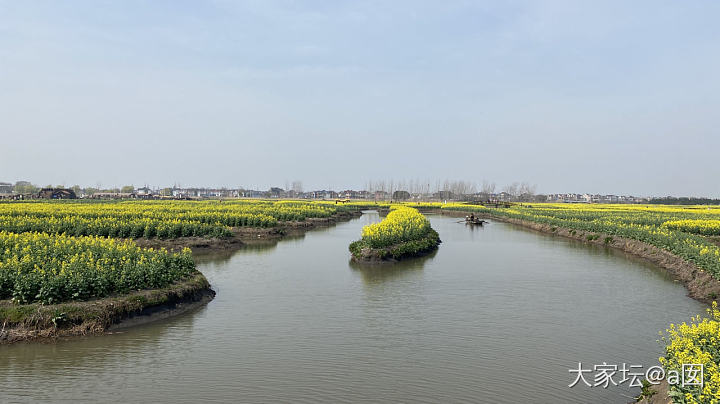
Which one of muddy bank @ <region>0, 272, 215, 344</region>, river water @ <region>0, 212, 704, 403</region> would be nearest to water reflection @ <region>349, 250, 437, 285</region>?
river water @ <region>0, 212, 704, 403</region>

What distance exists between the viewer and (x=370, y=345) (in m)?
12.1

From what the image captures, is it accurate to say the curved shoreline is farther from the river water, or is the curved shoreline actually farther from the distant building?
the distant building

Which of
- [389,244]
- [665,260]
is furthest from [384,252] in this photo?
[665,260]

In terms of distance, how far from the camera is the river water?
941cm

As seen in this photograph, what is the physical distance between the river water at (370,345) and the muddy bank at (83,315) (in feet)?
1.19

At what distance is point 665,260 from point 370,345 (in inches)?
889

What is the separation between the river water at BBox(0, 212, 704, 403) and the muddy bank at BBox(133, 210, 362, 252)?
9.30 m

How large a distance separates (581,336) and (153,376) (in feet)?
35.7

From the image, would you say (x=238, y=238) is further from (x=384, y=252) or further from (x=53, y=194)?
(x=53, y=194)

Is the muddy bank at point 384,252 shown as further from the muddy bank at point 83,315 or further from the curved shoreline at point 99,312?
the muddy bank at point 83,315

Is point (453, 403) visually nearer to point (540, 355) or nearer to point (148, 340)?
point (540, 355)

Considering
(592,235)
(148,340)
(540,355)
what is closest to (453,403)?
(540,355)

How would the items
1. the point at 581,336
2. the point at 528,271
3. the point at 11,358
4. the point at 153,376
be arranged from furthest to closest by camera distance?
the point at 528,271 → the point at 581,336 → the point at 11,358 → the point at 153,376

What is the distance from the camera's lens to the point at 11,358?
10.8 metres
